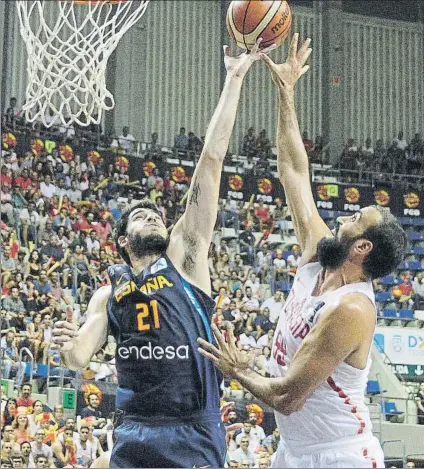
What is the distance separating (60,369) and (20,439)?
1265 mm

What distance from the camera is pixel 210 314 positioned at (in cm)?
376

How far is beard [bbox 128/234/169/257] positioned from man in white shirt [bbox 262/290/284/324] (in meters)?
8.04

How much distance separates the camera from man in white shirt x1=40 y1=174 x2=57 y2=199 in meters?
12.6

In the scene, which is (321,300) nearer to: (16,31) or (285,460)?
(285,460)

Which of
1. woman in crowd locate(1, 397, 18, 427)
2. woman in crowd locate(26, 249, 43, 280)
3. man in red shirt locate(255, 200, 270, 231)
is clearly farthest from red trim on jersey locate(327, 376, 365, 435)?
man in red shirt locate(255, 200, 270, 231)

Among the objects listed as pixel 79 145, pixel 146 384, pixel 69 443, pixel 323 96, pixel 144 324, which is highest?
pixel 323 96

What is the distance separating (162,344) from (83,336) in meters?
0.38

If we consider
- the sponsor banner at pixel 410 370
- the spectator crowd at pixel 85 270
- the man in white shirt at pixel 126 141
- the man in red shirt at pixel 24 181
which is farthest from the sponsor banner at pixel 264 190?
the sponsor banner at pixel 410 370

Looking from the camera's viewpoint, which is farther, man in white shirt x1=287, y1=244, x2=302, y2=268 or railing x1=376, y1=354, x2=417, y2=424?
man in white shirt x1=287, y1=244, x2=302, y2=268

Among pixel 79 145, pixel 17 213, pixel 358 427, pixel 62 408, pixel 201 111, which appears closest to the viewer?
pixel 358 427

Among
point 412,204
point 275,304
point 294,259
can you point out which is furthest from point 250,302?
point 412,204

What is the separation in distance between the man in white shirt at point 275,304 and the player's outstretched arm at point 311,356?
8696 millimetres

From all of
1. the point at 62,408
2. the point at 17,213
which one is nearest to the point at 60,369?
the point at 62,408

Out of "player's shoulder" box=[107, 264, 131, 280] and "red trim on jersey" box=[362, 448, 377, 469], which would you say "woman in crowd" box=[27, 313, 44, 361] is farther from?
"red trim on jersey" box=[362, 448, 377, 469]
